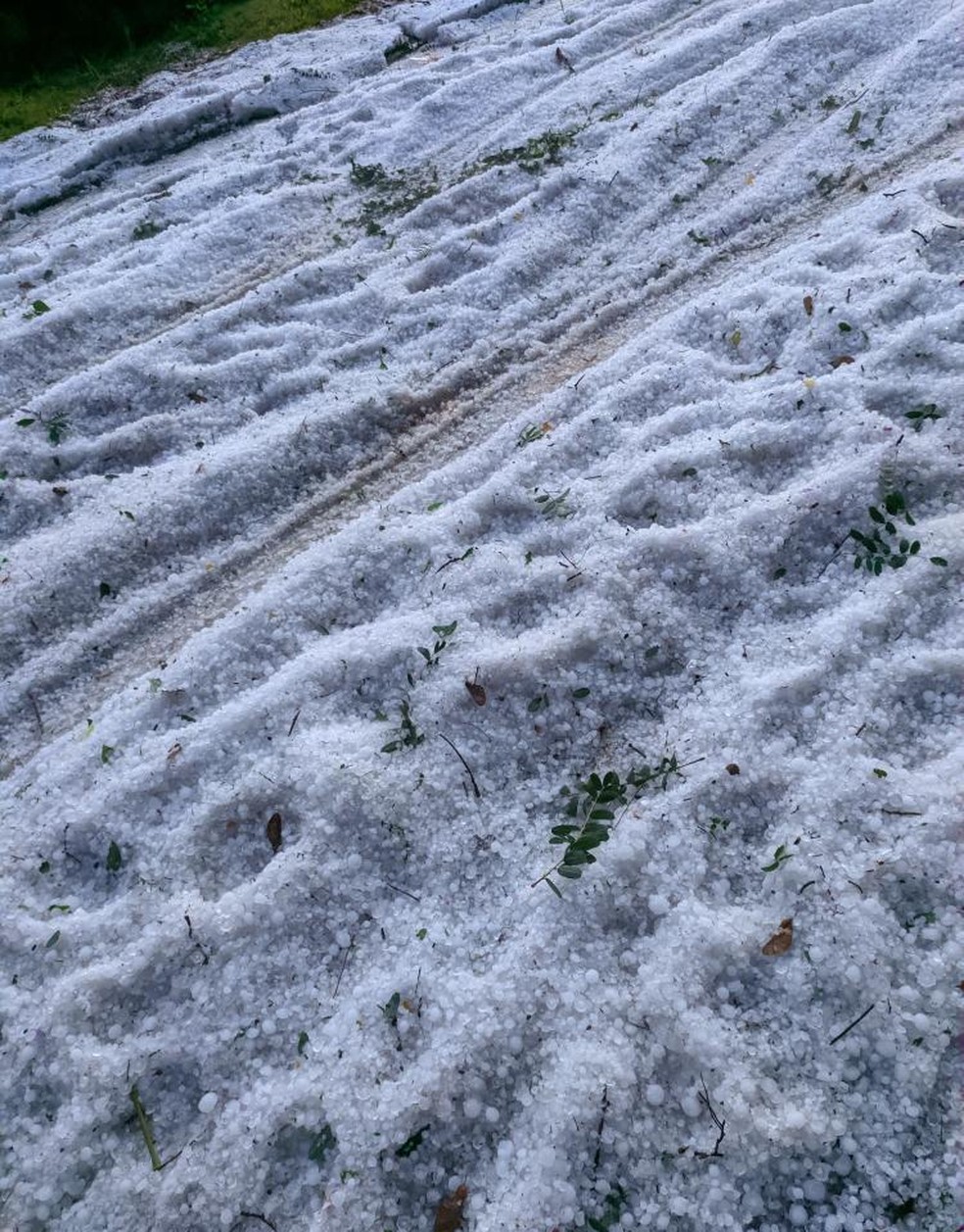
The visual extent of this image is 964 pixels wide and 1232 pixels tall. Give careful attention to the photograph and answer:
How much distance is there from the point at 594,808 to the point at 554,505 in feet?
4.32

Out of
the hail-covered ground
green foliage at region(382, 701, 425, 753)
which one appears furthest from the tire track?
green foliage at region(382, 701, 425, 753)

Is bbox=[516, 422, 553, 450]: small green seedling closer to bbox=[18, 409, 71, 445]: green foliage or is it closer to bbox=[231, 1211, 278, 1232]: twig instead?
bbox=[18, 409, 71, 445]: green foliage

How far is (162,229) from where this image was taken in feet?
17.8

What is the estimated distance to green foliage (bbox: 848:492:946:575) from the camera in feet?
10.1

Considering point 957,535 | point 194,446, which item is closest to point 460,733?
point 957,535

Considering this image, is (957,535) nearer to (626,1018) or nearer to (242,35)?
(626,1018)

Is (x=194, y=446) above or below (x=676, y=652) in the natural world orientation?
above

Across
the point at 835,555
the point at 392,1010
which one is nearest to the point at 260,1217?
the point at 392,1010

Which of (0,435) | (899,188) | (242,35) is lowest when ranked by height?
(899,188)

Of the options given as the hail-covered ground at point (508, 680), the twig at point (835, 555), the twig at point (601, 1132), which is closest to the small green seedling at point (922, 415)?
the hail-covered ground at point (508, 680)

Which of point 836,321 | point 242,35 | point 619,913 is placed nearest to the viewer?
point 619,913

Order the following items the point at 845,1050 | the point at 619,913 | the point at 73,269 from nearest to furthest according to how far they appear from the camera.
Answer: the point at 845,1050 → the point at 619,913 → the point at 73,269

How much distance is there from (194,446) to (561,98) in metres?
3.53

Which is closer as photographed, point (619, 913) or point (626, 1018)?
point (626, 1018)
